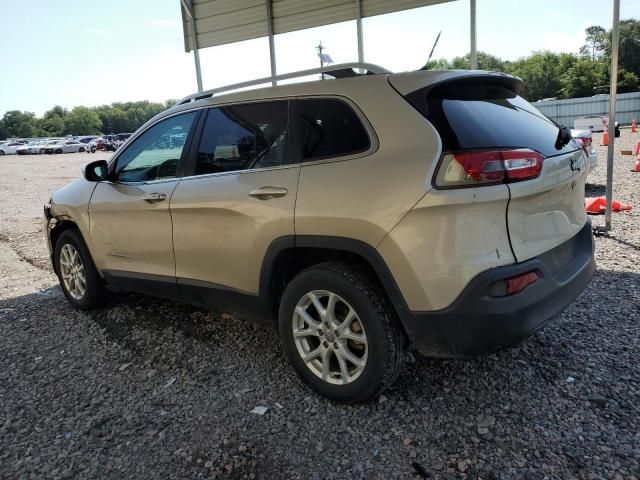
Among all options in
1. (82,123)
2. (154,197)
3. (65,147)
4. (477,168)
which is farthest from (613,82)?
(82,123)

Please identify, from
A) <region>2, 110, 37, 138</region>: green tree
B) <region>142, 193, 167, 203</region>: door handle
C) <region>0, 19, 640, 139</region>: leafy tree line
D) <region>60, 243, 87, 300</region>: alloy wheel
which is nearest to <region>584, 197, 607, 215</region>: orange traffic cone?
<region>142, 193, 167, 203</region>: door handle

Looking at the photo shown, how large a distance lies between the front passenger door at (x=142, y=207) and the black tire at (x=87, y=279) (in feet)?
0.58

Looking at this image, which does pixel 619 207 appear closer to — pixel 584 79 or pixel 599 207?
pixel 599 207

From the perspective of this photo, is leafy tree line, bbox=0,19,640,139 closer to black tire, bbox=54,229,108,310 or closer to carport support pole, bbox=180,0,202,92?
carport support pole, bbox=180,0,202,92

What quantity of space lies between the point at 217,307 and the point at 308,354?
2.83 feet

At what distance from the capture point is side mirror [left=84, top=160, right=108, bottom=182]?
4339mm

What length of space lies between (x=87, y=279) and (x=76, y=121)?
442ft

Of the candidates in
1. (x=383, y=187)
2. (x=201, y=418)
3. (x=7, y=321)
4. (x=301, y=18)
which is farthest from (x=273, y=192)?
(x=301, y=18)

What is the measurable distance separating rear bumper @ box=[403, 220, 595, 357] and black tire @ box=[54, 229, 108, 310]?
317 centimetres

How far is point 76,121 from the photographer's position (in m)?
123

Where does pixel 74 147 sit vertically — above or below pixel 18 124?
below

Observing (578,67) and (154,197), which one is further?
(578,67)

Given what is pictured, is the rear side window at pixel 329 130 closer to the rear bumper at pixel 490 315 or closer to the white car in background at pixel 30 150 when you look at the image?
the rear bumper at pixel 490 315

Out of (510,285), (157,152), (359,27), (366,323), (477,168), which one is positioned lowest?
(366,323)
